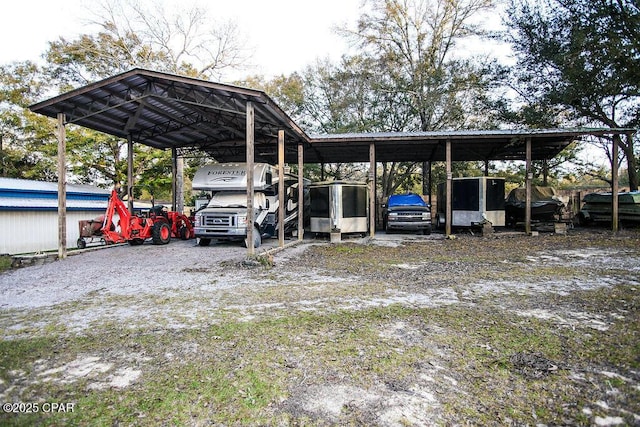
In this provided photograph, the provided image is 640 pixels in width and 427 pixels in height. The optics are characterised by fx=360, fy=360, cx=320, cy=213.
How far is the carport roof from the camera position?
8680 mm

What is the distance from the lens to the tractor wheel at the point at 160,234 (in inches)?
433

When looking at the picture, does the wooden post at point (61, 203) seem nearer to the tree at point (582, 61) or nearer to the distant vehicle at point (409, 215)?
the distant vehicle at point (409, 215)

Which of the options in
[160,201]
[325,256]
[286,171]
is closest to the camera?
[325,256]

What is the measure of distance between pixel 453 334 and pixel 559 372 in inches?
36.0

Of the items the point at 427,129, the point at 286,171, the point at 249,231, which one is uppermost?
the point at 427,129

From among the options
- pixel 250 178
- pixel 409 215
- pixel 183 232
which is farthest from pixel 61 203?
pixel 409 215

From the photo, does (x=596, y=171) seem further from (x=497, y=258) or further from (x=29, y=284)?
(x=29, y=284)

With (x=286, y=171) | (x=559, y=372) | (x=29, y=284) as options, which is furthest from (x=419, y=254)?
(x=29, y=284)

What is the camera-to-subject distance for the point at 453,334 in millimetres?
3379

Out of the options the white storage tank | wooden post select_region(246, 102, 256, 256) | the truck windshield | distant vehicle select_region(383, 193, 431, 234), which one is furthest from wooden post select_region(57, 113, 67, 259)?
distant vehicle select_region(383, 193, 431, 234)

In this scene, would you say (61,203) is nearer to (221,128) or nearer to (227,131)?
(221,128)

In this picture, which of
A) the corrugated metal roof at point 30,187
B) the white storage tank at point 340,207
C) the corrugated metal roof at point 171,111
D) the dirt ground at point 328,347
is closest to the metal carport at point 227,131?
the corrugated metal roof at point 171,111

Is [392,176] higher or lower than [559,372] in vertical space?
higher

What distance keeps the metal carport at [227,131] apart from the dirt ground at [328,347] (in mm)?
3524
